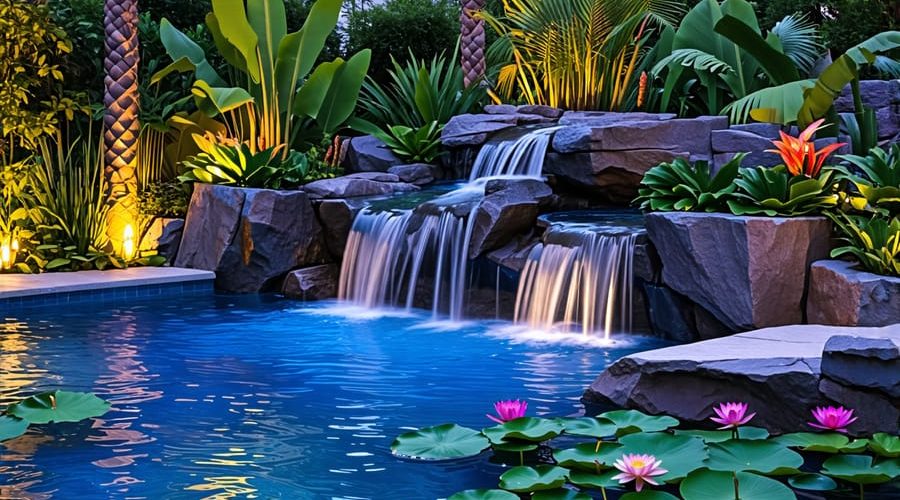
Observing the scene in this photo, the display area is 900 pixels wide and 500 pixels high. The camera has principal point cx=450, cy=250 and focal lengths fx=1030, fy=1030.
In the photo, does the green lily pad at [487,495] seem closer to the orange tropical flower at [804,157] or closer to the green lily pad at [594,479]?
the green lily pad at [594,479]

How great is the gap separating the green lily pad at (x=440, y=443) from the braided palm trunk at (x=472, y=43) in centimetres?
899

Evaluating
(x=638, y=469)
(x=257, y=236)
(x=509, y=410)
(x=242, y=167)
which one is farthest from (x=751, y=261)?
(x=242, y=167)

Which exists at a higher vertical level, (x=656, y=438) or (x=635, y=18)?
(x=635, y=18)

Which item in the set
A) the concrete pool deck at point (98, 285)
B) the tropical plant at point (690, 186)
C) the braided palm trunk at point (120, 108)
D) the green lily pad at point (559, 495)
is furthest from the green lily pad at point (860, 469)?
the braided palm trunk at point (120, 108)

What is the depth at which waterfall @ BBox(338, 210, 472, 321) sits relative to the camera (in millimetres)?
8844

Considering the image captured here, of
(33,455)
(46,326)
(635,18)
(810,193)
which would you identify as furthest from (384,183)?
(33,455)

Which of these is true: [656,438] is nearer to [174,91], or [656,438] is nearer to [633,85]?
[633,85]

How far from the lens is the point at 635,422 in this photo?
4.45 meters

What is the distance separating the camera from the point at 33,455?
4.51m

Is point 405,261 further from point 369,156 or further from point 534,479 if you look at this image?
point 534,479

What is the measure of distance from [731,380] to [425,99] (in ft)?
27.6

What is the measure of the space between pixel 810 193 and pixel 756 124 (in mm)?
2455

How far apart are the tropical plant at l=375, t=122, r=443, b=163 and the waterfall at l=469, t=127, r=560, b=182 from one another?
1.06 metres

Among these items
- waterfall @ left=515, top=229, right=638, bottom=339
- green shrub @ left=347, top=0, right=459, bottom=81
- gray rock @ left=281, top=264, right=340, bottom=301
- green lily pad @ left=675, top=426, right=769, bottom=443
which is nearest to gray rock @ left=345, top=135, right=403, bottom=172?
gray rock @ left=281, top=264, right=340, bottom=301
